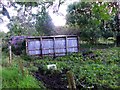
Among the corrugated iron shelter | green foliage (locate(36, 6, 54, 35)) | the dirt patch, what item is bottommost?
the dirt patch

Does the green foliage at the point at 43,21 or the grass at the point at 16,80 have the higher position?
the green foliage at the point at 43,21

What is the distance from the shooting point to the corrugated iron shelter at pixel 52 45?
5205 millimetres

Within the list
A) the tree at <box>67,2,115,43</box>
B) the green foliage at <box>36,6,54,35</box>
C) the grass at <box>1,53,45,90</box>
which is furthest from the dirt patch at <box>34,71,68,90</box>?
the tree at <box>67,2,115,43</box>

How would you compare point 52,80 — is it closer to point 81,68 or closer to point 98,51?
point 81,68

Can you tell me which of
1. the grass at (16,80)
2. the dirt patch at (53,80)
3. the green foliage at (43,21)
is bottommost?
the dirt patch at (53,80)

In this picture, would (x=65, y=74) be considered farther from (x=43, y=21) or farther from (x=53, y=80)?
(x=43, y=21)

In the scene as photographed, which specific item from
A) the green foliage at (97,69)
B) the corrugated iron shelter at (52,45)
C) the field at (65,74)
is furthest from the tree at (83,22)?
the field at (65,74)

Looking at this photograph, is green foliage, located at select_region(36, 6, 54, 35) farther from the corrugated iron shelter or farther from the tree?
the corrugated iron shelter

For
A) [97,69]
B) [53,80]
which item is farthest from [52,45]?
[53,80]

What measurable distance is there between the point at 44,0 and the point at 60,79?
1416 millimetres

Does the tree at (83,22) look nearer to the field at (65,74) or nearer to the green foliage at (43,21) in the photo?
the green foliage at (43,21)

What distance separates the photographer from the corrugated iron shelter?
5205 mm

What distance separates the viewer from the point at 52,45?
538 cm

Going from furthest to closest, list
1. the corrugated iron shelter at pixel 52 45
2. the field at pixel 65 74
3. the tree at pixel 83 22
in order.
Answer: the corrugated iron shelter at pixel 52 45 < the tree at pixel 83 22 < the field at pixel 65 74
